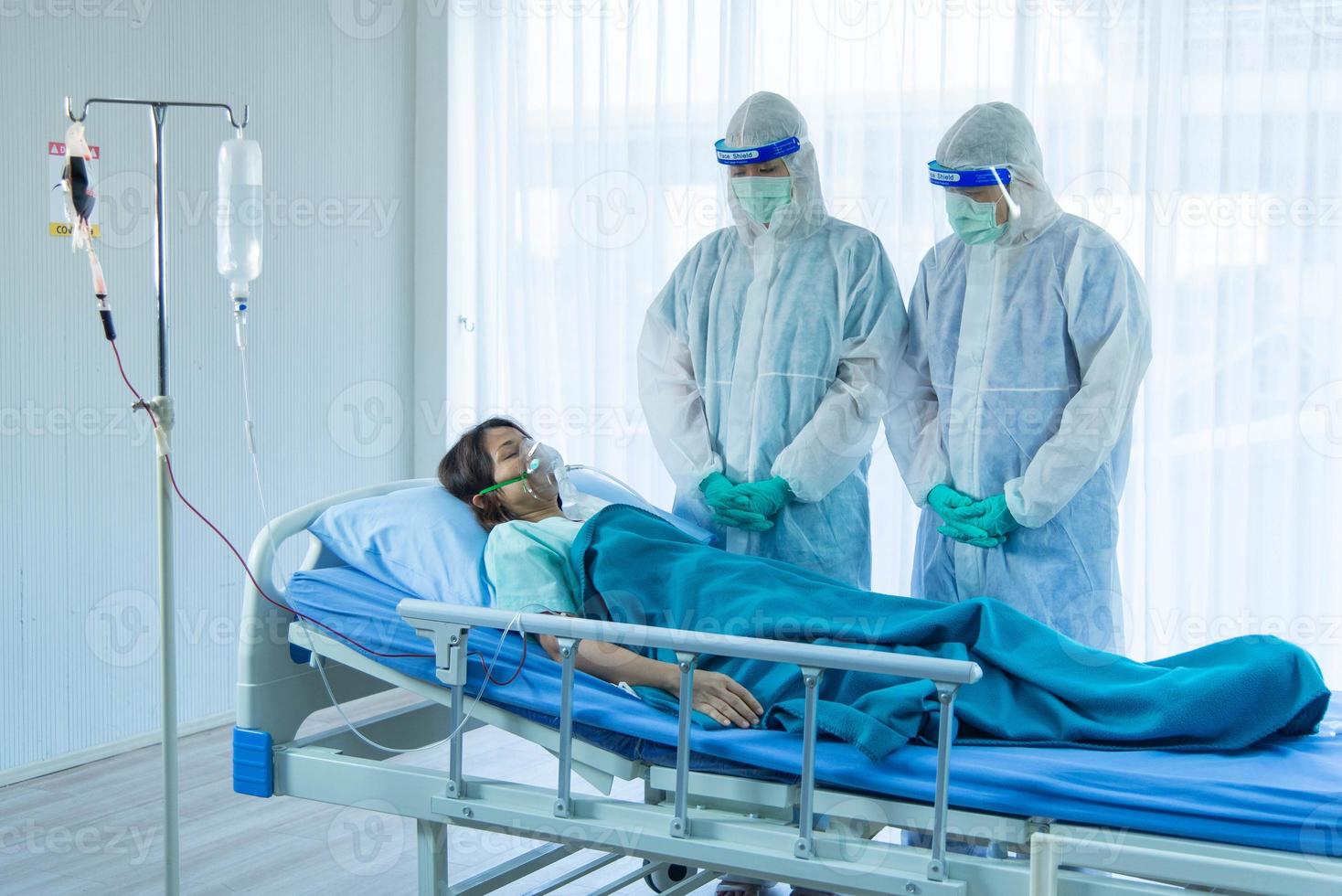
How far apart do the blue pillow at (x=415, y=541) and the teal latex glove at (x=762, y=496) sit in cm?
19

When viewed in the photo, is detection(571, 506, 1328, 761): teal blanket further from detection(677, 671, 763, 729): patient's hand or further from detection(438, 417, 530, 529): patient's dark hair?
detection(438, 417, 530, 529): patient's dark hair

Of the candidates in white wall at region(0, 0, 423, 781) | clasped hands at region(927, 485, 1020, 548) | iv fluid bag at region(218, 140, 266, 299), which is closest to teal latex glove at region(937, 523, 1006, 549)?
clasped hands at region(927, 485, 1020, 548)

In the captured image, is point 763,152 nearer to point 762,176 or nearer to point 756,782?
point 762,176

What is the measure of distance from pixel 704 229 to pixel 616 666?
2.27 metres

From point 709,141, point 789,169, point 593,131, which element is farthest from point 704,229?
point 789,169

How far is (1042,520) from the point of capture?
7.93 feet

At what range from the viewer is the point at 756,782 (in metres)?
1.82

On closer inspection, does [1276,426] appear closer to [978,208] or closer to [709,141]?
[978,208]

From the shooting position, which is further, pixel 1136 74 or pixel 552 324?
pixel 552 324

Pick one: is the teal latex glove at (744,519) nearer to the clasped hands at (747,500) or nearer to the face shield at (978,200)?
the clasped hands at (747,500)

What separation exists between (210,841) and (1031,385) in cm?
220

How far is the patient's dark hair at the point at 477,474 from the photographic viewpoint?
245 centimetres

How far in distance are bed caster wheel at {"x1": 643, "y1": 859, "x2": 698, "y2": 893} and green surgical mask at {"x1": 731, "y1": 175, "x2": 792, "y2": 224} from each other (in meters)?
1.45

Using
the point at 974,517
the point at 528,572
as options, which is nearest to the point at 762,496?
the point at 974,517
